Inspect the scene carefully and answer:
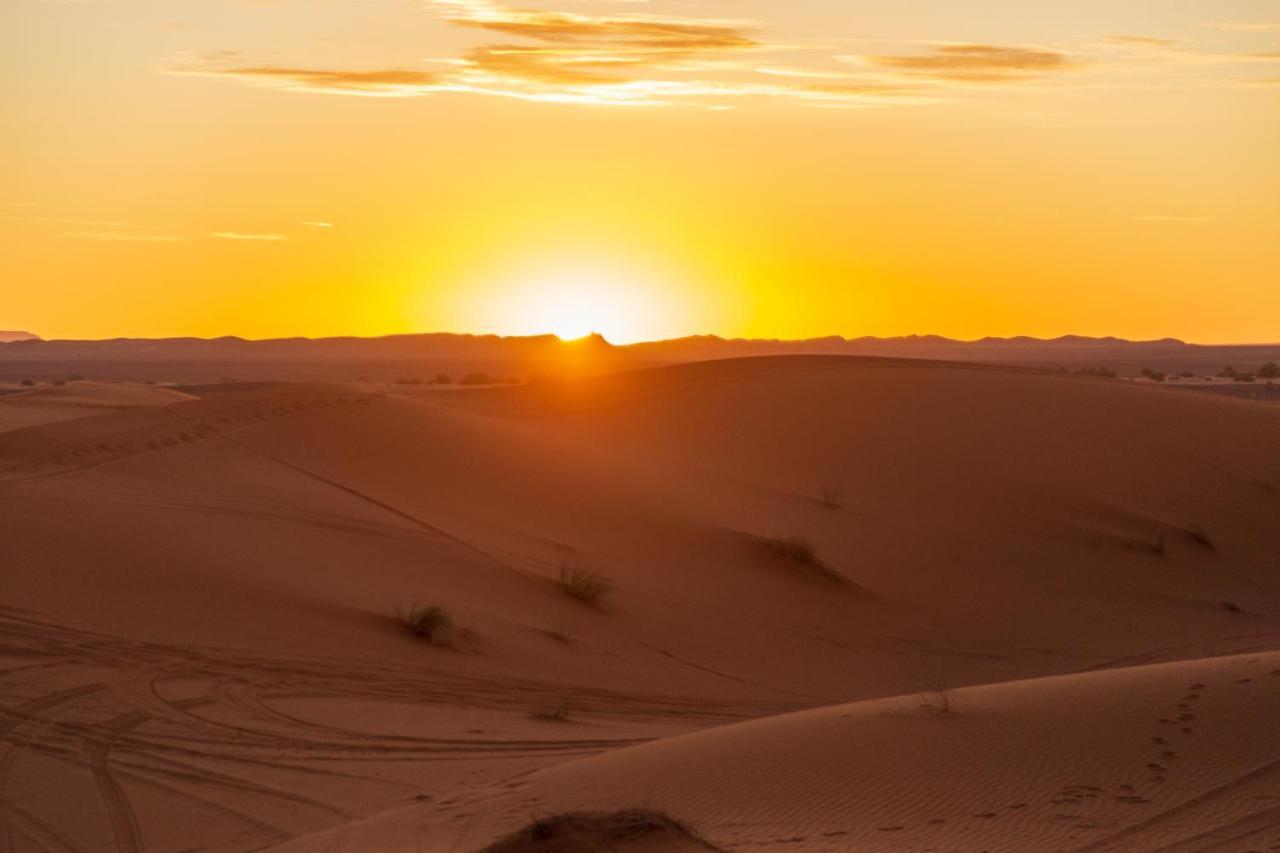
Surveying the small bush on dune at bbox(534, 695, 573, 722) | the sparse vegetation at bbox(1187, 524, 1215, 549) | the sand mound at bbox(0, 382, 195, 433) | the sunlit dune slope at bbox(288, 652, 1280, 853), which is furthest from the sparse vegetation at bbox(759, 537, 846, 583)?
the sand mound at bbox(0, 382, 195, 433)

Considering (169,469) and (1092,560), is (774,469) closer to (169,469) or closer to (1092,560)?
(1092,560)

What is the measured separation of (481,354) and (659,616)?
98.4 metres

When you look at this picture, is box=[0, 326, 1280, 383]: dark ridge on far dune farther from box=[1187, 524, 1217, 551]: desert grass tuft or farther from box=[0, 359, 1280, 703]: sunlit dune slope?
box=[1187, 524, 1217, 551]: desert grass tuft

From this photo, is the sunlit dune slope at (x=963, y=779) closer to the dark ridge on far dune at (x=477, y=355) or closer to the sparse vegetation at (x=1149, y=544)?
the sparse vegetation at (x=1149, y=544)

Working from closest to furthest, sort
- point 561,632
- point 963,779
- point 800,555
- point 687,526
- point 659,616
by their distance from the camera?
point 963,779, point 561,632, point 659,616, point 800,555, point 687,526

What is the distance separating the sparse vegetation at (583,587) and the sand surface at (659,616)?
0.64 feet

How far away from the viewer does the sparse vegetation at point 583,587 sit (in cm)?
1433

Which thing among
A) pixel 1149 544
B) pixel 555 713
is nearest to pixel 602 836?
pixel 555 713

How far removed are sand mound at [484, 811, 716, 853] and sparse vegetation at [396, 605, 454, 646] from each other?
6.16 meters

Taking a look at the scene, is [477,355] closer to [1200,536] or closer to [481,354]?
[481,354]

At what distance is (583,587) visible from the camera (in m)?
14.4

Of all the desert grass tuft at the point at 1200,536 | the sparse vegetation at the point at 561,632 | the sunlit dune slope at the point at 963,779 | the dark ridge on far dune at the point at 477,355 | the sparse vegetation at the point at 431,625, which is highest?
the dark ridge on far dune at the point at 477,355

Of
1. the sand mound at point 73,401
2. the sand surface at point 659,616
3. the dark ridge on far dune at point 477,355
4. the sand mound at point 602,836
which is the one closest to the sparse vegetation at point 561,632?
the sand surface at point 659,616

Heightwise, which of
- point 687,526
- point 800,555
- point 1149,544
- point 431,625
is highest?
point 1149,544
